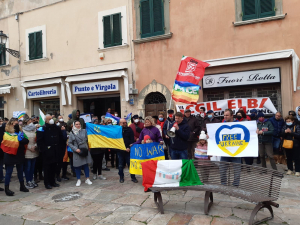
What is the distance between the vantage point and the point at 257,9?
1006 cm

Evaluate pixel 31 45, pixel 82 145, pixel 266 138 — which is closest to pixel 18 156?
pixel 82 145

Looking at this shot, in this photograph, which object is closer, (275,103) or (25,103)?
(275,103)

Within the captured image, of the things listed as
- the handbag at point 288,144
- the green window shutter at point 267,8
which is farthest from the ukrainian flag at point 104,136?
the green window shutter at point 267,8

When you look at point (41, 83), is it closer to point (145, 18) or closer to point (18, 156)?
point (145, 18)

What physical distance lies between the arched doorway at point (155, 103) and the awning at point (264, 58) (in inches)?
105

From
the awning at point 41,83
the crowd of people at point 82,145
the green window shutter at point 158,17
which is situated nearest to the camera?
the crowd of people at point 82,145

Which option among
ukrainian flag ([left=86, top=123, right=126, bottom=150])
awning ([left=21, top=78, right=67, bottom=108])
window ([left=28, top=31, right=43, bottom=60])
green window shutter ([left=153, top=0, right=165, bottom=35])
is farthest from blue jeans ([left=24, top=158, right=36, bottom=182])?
window ([left=28, top=31, right=43, bottom=60])

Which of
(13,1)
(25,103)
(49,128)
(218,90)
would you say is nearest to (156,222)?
(49,128)

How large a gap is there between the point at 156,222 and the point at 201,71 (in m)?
6.18

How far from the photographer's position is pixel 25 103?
14.6 m

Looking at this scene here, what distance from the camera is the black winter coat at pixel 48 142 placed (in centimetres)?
691

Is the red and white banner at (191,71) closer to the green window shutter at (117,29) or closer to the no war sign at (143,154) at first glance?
the no war sign at (143,154)

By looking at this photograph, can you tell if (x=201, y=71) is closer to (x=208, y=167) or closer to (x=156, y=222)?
(x=208, y=167)

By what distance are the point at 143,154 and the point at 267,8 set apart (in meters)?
7.39
